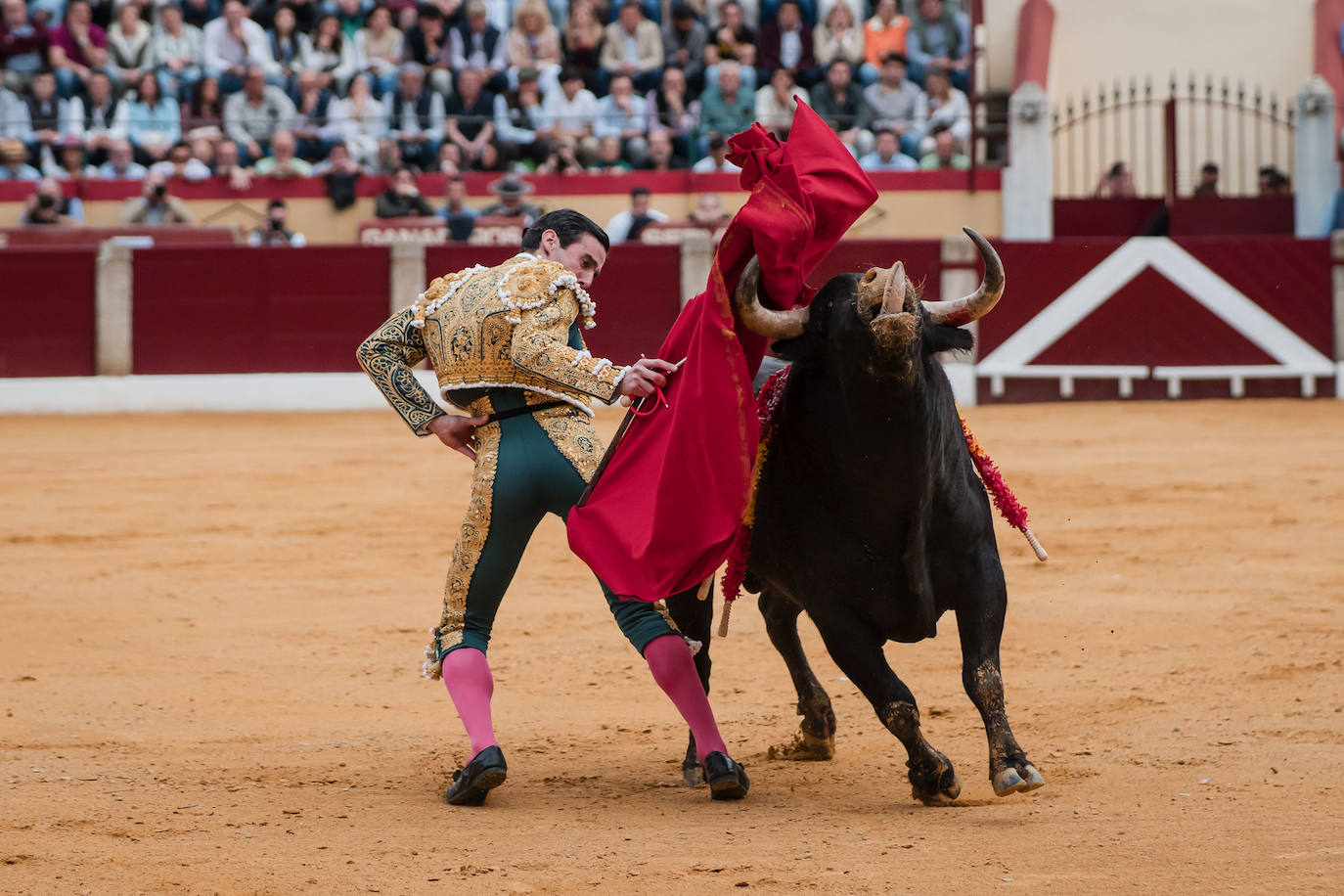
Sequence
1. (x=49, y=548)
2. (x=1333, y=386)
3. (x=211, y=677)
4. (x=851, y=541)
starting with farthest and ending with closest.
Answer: (x=1333, y=386)
(x=49, y=548)
(x=211, y=677)
(x=851, y=541)

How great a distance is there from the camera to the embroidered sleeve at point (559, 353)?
132 inches

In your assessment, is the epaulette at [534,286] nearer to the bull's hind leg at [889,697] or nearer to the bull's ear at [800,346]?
the bull's ear at [800,346]

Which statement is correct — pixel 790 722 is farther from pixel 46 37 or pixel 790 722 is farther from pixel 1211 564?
pixel 46 37

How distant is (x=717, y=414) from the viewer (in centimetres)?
338

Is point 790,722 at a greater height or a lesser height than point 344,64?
lesser

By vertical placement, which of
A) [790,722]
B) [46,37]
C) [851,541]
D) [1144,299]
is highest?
[46,37]

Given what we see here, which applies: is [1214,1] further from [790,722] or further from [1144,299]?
[790,722]

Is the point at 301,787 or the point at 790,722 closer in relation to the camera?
the point at 301,787

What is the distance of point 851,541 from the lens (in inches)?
135

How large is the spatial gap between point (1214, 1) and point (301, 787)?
14.1m

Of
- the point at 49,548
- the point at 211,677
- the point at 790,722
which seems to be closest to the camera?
the point at 790,722

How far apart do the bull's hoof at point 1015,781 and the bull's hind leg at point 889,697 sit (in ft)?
0.45

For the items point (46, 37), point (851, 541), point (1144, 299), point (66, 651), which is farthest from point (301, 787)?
point (46, 37)

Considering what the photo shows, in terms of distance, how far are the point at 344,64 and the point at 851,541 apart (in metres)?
12.2
